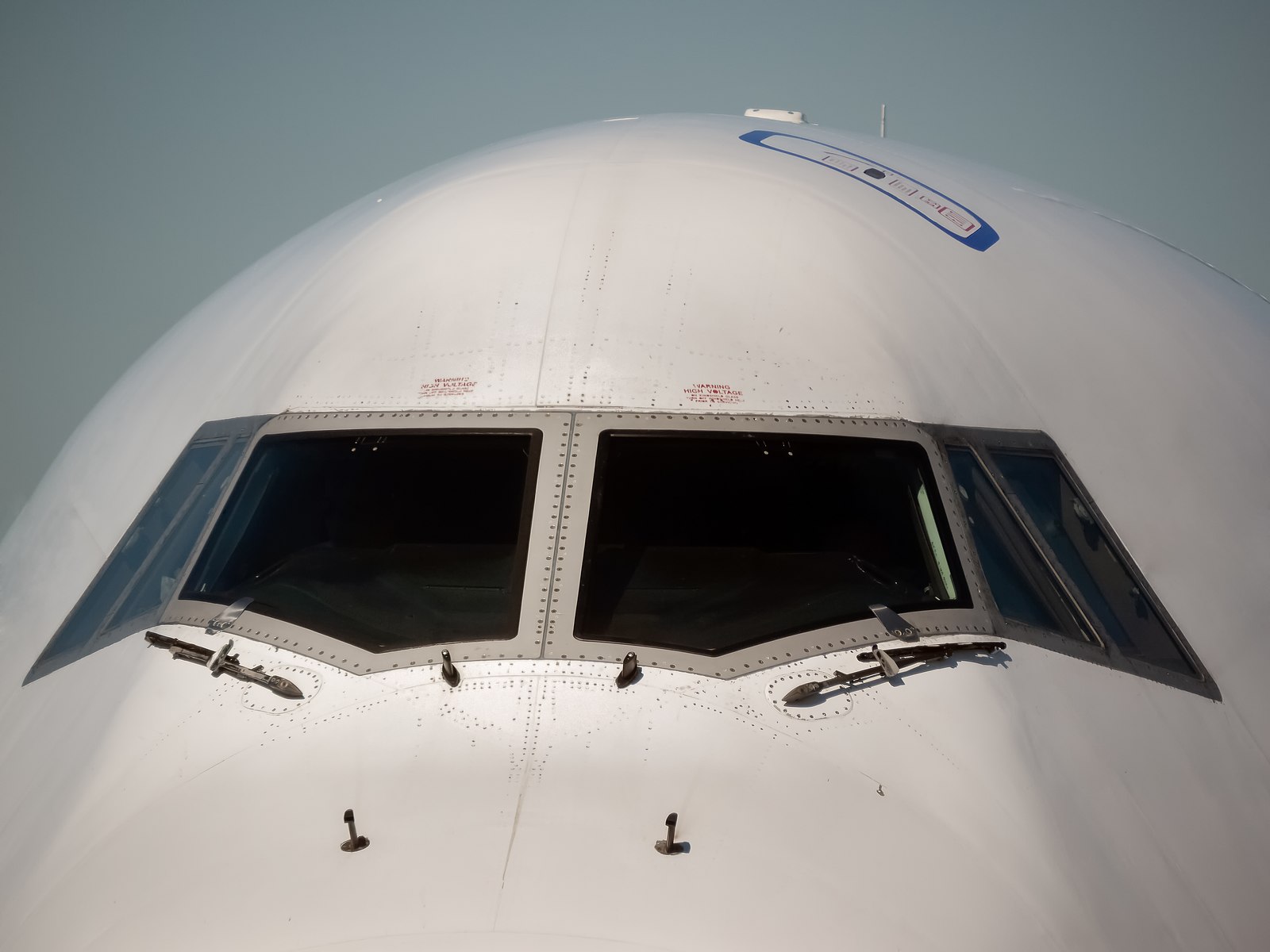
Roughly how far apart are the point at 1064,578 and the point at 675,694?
210cm

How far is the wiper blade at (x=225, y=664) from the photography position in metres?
5.20

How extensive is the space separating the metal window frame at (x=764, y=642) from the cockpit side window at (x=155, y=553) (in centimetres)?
191

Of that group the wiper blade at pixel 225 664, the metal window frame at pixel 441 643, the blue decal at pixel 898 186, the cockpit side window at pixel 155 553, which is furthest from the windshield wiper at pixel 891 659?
the cockpit side window at pixel 155 553

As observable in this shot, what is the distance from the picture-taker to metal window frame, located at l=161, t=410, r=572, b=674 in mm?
5250

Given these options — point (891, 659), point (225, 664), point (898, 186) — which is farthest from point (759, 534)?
point (898, 186)

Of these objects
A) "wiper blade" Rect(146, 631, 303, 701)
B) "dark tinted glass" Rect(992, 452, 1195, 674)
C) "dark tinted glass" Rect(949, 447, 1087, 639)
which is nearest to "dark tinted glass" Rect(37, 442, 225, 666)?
"wiper blade" Rect(146, 631, 303, 701)

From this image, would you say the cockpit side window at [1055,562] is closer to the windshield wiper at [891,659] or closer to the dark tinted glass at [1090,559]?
the dark tinted glass at [1090,559]

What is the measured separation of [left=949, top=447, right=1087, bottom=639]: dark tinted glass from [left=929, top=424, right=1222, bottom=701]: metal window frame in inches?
1.3

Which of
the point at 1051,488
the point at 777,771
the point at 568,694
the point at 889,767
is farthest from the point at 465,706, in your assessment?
the point at 1051,488

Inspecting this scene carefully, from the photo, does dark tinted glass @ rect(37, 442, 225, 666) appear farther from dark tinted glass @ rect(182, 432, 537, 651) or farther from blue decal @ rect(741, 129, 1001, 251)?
blue decal @ rect(741, 129, 1001, 251)

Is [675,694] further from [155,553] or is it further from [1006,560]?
[155,553]

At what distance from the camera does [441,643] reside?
5.31 metres

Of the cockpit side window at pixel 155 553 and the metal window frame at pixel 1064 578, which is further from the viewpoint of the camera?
the cockpit side window at pixel 155 553

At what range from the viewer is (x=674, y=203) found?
279 inches
